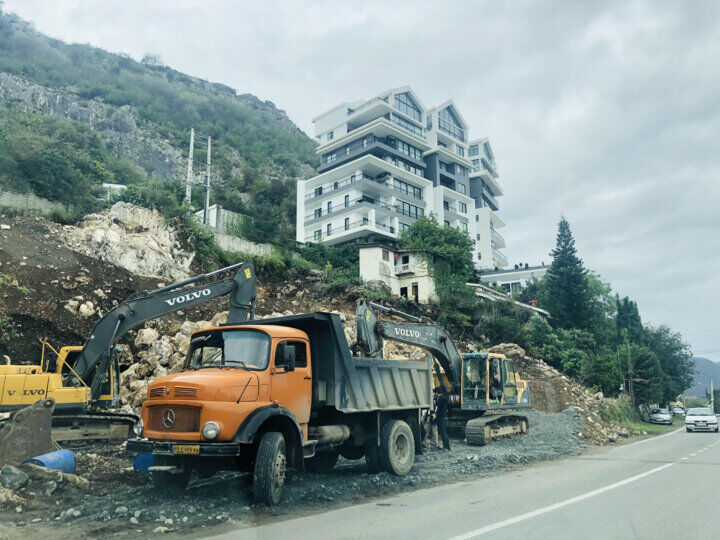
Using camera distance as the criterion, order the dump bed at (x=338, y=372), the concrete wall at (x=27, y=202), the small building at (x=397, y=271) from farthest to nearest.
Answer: the small building at (x=397, y=271)
the concrete wall at (x=27, y=202)
the dump bed at (x=338, y=372)

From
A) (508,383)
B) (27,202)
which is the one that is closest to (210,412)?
→ (508,383)

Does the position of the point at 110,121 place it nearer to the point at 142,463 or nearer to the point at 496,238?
the point at 496,238

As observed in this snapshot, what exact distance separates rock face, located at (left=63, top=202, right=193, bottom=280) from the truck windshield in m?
18.6

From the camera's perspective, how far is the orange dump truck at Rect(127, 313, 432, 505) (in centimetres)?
732

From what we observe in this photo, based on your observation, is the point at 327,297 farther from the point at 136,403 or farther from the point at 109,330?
the point at 109,330

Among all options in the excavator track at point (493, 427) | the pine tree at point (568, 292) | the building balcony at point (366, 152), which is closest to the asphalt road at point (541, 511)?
the excavator track at point (493, 427)

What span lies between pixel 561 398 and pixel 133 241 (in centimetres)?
2394

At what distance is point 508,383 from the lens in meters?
18.0

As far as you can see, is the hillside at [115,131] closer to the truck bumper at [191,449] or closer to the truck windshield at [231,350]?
the truck windshield at [231,350]

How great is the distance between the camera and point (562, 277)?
5606cm

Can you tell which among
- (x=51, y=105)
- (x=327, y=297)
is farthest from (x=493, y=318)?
(x=51, y=105)

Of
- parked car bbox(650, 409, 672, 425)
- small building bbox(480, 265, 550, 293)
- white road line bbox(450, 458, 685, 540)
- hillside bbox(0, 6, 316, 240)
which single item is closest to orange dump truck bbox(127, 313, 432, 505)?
white road line bbox(450, 458, 685, 540)

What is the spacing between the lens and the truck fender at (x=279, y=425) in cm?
731

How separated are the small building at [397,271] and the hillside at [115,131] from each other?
19515 millimetres
